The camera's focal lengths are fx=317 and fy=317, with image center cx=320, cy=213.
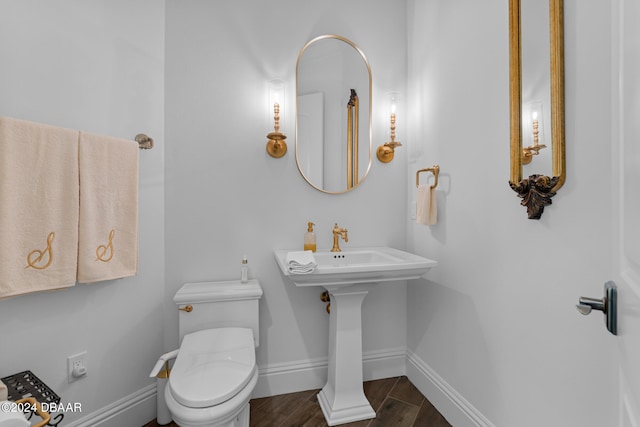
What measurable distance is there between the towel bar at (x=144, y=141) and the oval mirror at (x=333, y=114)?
861mm

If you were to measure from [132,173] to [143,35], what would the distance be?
81cm

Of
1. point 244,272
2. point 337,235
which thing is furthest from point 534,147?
point 244,272

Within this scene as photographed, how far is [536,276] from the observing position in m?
1.26

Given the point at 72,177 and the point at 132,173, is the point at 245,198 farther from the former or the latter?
the point at 72,177

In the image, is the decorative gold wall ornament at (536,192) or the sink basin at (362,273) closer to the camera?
A: the decorative gold wall ornament at (536,192)

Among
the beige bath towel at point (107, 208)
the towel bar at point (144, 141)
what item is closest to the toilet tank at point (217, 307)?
the beige bath towel at point (107, 208)

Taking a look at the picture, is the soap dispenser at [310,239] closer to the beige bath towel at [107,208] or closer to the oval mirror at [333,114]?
the oval mirror at [333,114]

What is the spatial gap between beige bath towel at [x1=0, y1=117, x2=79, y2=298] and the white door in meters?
1.75

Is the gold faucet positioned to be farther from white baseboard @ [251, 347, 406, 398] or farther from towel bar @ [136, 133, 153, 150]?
towel bar @ [136, 133, 153, 150]

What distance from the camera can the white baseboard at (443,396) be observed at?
158 centimetres

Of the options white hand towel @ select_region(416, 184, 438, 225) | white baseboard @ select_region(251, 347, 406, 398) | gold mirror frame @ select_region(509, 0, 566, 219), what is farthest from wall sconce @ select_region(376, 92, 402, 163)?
white baseboard @ select_region(251, 347, 406, 398)

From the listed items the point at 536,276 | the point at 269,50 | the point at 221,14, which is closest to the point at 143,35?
the point at 221,14

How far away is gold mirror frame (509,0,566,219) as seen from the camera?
44.1 inches

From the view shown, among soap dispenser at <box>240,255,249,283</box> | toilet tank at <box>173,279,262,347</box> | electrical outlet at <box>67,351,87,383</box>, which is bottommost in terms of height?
electrical outlet at <box>67,351,87,383</box>
